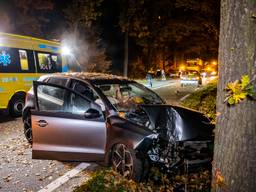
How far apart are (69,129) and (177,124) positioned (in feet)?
6.22

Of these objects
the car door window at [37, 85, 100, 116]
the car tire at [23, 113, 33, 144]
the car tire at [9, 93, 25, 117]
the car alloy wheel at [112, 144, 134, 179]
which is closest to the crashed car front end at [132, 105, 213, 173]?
the car alloy wheel at [112, 144, 134, 179]

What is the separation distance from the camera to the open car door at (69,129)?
511 centimetres

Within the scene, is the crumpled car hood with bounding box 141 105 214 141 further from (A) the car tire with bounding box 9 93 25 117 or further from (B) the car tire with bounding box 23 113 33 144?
(A) the car tire with bounding box 9 93 25 117

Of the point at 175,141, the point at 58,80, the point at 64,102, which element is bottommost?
the point at 175,141

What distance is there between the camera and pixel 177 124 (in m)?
4.93

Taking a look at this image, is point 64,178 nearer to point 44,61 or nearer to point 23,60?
point 23,60

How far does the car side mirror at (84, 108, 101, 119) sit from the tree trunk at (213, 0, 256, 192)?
2.37m

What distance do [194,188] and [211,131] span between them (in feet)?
3.46

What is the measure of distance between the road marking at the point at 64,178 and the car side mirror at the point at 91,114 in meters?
1.19

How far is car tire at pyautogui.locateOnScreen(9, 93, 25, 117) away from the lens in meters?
10.7

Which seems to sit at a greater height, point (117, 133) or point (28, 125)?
point (117, 133)

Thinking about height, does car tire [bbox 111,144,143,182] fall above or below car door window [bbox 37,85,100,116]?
below

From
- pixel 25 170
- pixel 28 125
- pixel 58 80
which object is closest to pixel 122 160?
pixel 25 170

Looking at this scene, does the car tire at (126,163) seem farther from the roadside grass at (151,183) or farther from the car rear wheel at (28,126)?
the car rear wheel at (28,126)
